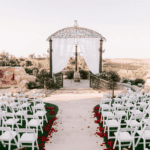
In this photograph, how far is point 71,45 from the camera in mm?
11180

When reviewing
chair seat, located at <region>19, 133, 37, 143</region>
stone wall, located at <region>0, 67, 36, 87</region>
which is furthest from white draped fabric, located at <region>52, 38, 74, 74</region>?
chair seat, located at <region>19, 133, 37, 143</region>

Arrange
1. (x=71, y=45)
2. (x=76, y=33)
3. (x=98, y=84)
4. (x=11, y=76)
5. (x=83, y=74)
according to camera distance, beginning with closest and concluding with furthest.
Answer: (x=98, y=84)
(x=76, y=33)
(x=71, y=45)
(x=83, y=74)
(x=11, y=76)

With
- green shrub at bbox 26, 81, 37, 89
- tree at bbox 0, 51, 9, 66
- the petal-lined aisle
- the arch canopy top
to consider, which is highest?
the arch canopy top

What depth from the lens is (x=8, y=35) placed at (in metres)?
28.6

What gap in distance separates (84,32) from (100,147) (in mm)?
9247

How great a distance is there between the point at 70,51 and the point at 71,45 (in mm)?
512

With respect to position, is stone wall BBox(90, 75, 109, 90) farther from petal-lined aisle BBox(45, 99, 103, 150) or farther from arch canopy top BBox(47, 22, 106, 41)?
arch canopy top BBox(47, 22, 106, 41)

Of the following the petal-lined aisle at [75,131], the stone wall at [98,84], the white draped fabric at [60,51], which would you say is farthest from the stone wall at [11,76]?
the petal-lined aisle at [75,131]

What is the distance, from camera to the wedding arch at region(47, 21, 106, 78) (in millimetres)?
10859

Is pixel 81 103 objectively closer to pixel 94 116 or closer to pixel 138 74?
pixel 94 116

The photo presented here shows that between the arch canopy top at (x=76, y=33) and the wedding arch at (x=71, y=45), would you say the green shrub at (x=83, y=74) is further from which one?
the arch canopy top at (x=76, y=33)

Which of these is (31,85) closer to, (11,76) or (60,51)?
(60,51)

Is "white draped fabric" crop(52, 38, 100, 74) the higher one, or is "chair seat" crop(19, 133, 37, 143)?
"white draped fabric" crop(52, 38, 100, 74)

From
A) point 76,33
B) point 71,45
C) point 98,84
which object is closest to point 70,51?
point 71,45
